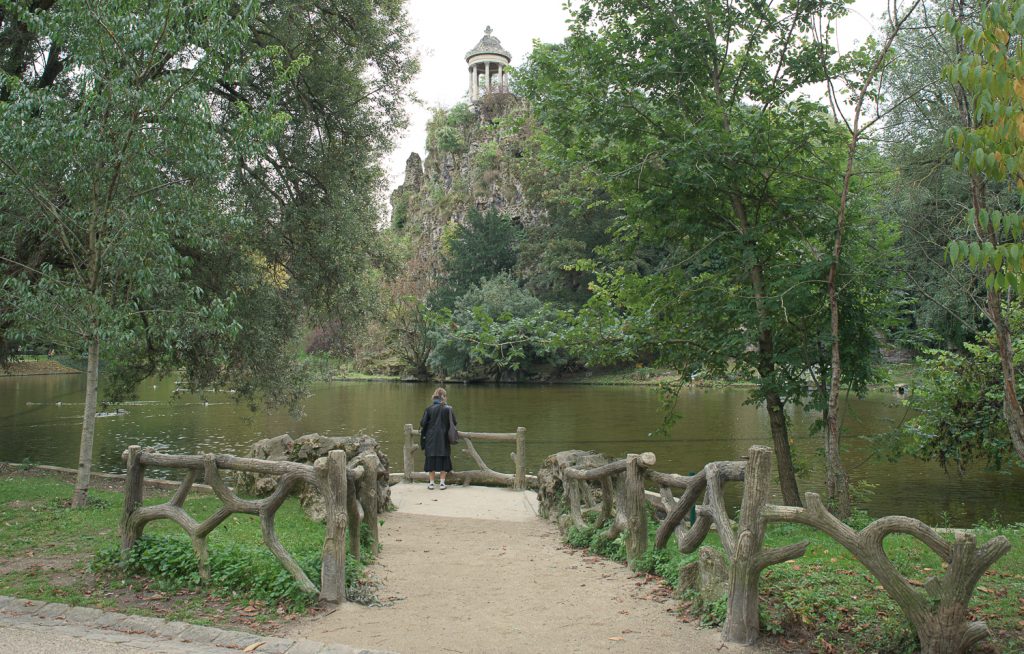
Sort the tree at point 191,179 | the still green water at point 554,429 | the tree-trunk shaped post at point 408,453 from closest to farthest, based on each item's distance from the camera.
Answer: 1. the tree at point 191,179
2. the tree-trunk shaped post at point 408,453
3. the still green water at point 554,429

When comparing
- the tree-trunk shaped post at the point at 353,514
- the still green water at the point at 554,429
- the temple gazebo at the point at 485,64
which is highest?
the temple gazebo at the point at 485,64

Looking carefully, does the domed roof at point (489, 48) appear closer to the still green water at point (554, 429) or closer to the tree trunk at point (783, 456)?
the still green water at point (554, 429)

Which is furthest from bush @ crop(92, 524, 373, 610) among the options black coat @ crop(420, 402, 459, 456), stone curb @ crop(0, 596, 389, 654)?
black coat @ crop(420, 402, 459, 456)

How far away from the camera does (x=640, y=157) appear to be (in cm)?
959

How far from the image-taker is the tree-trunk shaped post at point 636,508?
6809 mm

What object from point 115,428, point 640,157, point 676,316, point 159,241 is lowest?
point 115,428

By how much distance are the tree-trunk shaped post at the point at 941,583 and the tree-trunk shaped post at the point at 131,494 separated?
5.40 metres

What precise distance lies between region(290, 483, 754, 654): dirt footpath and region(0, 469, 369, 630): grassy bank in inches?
18.0

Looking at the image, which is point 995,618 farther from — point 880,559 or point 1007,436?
point 1007,436

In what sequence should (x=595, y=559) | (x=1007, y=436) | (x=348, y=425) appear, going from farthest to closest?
1. (x=348, y=425)
2. (x=1007, y=436)
3. (x=595, y=559)

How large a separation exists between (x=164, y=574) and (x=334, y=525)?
1.52 meters

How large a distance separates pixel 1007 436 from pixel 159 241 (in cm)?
1179

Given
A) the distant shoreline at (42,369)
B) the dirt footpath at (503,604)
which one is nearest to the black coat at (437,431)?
the dirt footpath at (503,604)

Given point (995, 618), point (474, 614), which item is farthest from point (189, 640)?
point (995, 618)
